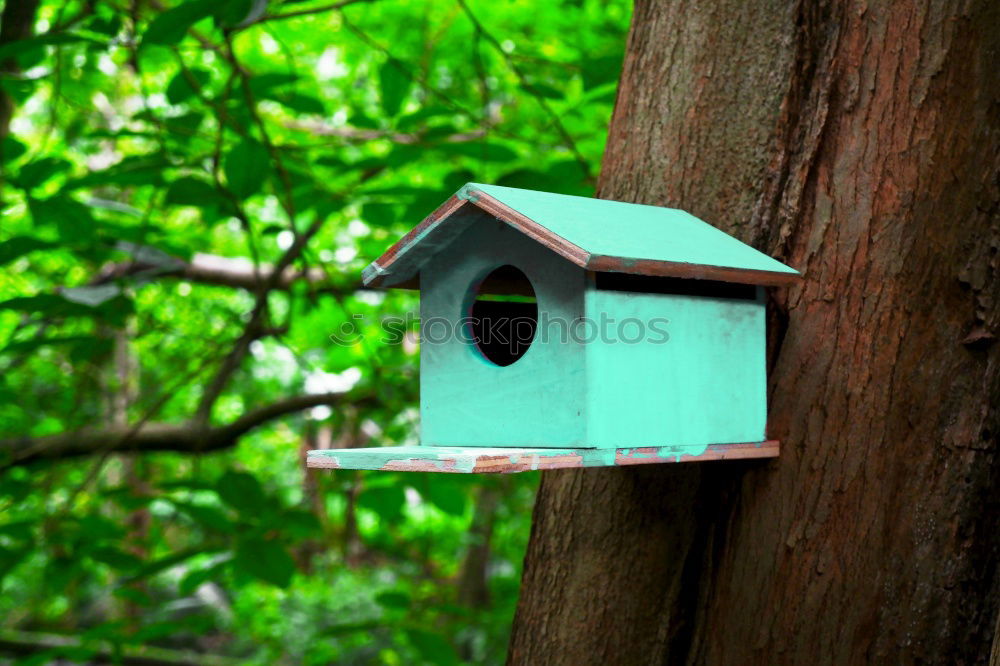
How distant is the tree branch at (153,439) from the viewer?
285 cm

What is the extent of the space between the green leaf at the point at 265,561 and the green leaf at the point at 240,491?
108 millimetres

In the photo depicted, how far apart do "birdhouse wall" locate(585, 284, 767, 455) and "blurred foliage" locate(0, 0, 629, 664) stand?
871 millimetres

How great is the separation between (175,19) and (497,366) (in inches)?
37.0

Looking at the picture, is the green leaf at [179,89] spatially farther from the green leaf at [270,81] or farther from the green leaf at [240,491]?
the green leaf at [240,491]

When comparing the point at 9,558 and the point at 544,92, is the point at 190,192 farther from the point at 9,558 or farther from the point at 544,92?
the point at 9,558

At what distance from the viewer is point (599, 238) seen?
1313mm

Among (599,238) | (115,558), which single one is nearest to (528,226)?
(599,238)

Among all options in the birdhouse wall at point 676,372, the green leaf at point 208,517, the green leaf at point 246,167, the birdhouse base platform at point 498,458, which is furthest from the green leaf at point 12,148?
the birdhouse wall at point 676,372

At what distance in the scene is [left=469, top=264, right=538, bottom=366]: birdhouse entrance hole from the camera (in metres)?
1.70

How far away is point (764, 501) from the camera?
1.58 m

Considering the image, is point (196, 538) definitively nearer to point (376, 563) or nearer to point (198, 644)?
point (198, 644)

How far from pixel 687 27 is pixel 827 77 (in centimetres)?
30

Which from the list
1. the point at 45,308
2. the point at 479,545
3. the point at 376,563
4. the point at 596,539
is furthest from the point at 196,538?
the point at 596,539

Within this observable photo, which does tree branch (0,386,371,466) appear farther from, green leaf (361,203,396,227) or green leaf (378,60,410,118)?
green leaf (378,60,410,118)
